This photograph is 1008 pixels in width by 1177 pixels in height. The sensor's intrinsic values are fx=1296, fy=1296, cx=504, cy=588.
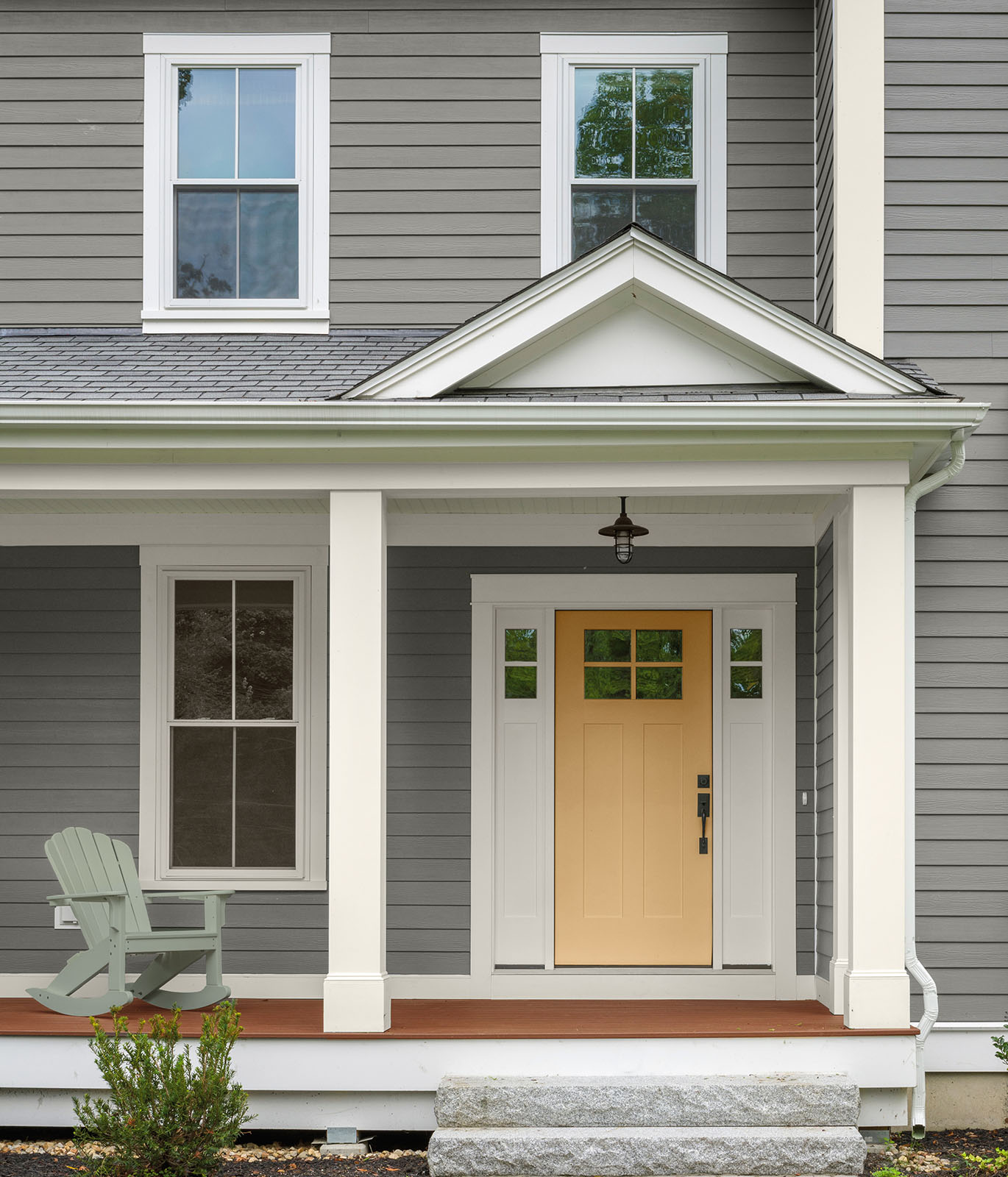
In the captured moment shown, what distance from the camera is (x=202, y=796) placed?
6.63 m

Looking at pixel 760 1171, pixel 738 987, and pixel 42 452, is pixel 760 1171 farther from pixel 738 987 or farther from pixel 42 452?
pixel 42 452

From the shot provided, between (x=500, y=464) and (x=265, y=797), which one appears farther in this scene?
(x=265, y=797)

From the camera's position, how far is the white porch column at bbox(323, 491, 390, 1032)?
511cm

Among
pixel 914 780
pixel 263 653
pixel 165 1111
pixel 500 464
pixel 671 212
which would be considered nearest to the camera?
pixel 165 1111

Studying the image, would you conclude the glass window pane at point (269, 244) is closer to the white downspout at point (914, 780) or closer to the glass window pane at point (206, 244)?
→ the glass window pane at point (206, 244)

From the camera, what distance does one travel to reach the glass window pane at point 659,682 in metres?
6.63

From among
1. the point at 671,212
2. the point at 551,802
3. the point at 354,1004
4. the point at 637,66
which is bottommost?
the point at 354,1004

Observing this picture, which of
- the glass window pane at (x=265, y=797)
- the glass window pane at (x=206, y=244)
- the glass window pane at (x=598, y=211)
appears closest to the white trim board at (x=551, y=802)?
the glass window pane at (x=265, y=797)

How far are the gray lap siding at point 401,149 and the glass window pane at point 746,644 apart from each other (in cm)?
169

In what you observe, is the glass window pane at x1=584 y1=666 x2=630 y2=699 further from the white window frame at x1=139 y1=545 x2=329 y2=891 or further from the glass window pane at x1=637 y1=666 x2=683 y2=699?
the white window frame at x1=139 y1=545 x2=329 y2=891

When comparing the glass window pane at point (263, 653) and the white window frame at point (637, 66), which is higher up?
the white window frame at point (637, 66)

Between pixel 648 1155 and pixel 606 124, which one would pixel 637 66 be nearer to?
pixel 606 124

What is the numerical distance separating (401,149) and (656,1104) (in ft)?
15.7

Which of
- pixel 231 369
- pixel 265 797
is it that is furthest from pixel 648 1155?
pixel 231 369
